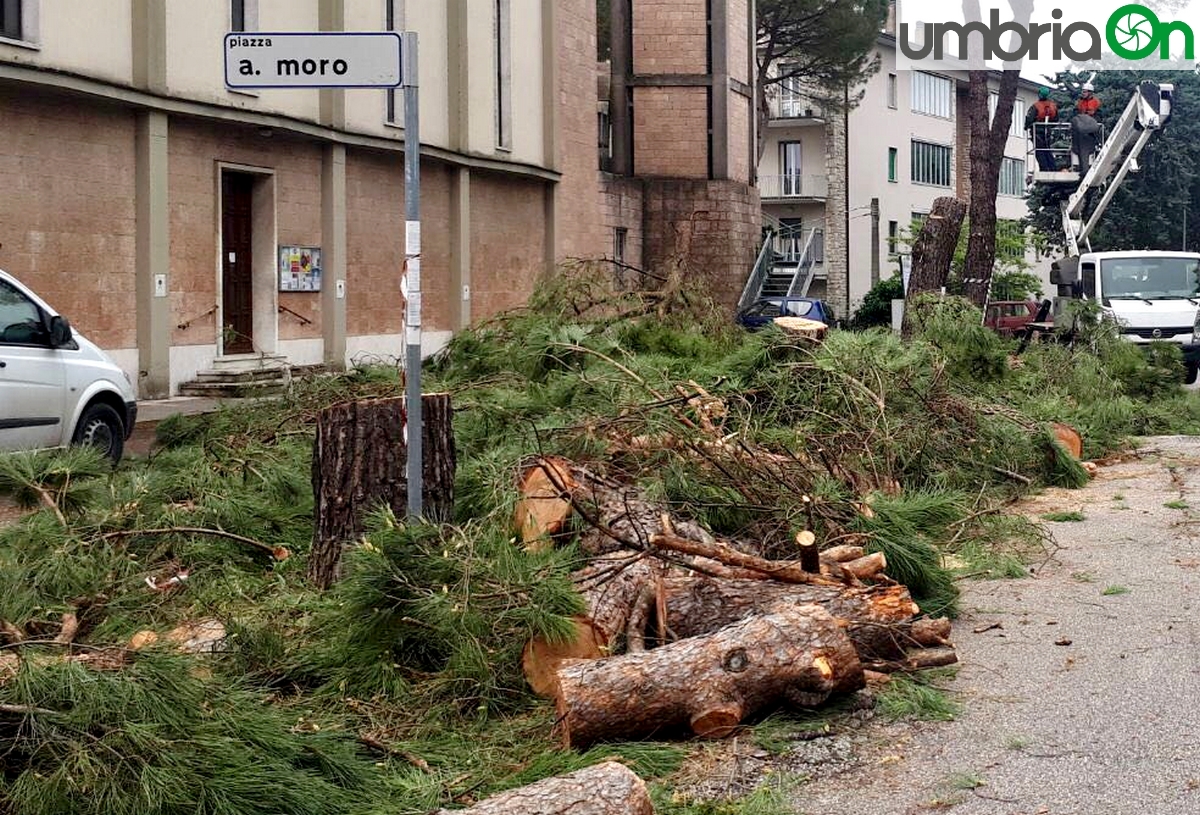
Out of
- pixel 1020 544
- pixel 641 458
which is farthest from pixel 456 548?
pixel 1020 544

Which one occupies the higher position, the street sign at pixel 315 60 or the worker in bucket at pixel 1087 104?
the worker in bucket at pixel 1087 104

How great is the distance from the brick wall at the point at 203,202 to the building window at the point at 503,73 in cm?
761

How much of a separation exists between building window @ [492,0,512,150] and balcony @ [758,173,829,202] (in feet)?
107

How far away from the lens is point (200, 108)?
71.8 ft

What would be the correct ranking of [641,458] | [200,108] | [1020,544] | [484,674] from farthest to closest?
[200,108], [1020,544], [641,458], [484,674]

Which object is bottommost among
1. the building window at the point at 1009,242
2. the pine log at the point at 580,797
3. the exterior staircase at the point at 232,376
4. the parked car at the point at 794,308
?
the pine log at the point at 580,797

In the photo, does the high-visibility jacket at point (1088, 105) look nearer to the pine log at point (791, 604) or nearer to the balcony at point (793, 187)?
the pine log at point (791, 604)

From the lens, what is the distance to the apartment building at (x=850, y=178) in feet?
206

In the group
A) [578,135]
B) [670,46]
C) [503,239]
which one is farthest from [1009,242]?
[503,239]

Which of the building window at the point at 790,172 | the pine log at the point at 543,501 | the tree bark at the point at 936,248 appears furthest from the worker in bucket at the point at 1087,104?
the building window at the point at 790,172

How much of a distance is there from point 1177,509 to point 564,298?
565 cm

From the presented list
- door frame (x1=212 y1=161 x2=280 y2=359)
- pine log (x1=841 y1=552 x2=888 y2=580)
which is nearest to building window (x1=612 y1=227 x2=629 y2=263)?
door frame (x1=212 y1=161 x2=280 y2=359)

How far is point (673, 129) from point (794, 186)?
26.3m

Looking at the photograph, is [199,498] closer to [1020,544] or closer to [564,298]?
[1020,544]
